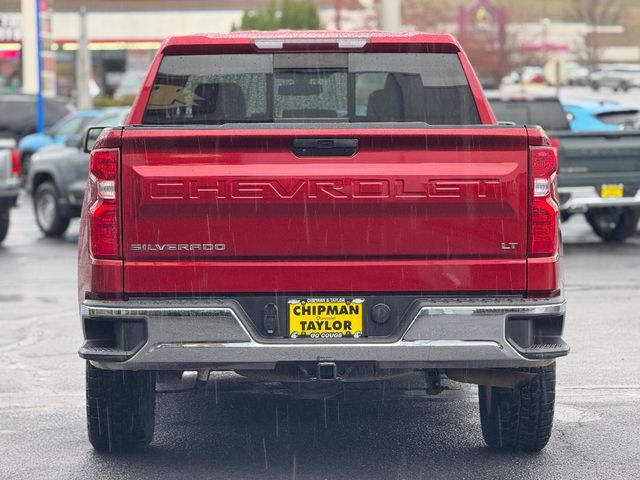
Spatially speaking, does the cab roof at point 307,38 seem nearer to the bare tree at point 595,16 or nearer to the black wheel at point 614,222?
the black wheel at point 614,222

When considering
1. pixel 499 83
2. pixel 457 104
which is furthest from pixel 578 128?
pixel 499 83

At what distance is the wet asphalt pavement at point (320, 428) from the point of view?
661 centimetres

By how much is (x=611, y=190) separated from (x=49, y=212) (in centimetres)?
739

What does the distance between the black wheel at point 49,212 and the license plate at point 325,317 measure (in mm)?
13586

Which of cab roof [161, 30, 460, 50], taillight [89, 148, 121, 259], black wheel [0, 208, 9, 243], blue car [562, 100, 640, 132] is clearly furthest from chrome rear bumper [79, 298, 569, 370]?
blue car [562, 100, 640, 132]

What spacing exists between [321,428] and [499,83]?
188ft

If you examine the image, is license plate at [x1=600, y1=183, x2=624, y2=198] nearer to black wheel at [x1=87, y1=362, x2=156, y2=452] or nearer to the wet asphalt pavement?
the wet asphalt pavement

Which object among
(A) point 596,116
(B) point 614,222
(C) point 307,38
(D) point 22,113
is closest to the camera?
(C) point 307,38

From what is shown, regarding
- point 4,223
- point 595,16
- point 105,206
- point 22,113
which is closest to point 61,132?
point 22,113

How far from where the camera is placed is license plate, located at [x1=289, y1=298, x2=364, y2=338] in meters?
6.10

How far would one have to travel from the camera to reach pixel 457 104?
7930 mm

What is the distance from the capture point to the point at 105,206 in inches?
238

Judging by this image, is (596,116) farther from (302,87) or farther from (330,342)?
(330,342)

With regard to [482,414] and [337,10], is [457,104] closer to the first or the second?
[482,414]
